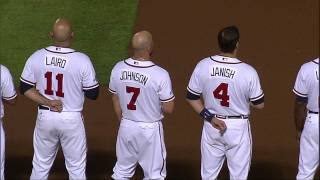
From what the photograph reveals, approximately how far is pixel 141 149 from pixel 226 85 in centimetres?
108

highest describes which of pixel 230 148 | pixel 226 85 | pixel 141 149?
pixel 226 85

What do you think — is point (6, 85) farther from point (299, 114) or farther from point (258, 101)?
point (299, 114)

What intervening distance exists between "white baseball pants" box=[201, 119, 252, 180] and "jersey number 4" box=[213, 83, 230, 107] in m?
0.19

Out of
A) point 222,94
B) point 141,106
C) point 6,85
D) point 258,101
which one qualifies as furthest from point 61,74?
point 258,101

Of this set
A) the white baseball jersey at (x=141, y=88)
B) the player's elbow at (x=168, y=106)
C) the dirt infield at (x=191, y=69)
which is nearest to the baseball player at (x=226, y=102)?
the player's elbow at (x=168, y=106)

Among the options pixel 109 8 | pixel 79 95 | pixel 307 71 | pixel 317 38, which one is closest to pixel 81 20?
pixel 109 8

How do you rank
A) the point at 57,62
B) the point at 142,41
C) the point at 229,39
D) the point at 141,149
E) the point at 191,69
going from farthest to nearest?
the point at 191,69 → the point at 141,149 → the point at 57,62 → the point at 142,41 → the point at 229,39

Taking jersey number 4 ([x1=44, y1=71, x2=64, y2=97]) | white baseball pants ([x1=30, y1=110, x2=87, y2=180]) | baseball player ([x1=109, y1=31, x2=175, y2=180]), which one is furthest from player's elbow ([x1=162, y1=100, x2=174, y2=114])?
jersey number 4 ([x1=44, y1=71, x2=64, y2=97])

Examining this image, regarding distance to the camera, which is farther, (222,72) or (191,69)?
(191,69)

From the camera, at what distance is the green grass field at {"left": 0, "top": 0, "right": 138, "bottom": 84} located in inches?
465

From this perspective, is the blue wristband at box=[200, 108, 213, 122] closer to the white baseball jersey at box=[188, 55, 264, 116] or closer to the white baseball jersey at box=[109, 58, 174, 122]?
the white baseball jersey at box=[188, 55, 264, 116]

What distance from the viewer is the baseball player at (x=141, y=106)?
7082 millimetres

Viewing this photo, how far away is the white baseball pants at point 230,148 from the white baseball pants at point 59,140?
1228 millimetres

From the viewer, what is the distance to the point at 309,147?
709 centimetres
